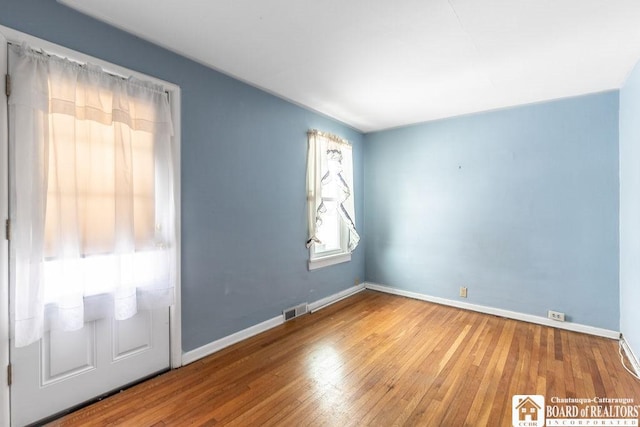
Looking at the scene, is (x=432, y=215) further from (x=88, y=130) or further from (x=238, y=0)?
(x=88, y=130)

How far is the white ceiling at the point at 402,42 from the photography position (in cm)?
185

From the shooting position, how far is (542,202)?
11.0ft

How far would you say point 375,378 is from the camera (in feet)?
7.39

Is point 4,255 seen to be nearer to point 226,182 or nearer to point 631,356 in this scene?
point 226,182

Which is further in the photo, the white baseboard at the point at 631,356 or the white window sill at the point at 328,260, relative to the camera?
the white window sill at the point at 328,260

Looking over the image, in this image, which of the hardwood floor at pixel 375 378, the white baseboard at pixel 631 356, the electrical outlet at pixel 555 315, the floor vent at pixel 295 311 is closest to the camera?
the hardwood floor at pixel 375 378

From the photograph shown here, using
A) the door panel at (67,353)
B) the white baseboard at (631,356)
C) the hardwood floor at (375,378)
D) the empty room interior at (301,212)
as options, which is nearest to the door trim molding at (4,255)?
the empty room interior at (301,212)

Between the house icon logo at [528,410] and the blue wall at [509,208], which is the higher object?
the blue wall at [509,208]

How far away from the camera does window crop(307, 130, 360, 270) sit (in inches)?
145

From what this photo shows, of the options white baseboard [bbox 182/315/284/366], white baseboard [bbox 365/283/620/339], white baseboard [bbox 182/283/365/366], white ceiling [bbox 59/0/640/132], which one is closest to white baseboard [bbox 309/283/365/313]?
white baseboard [bbox 182/283/365/366]

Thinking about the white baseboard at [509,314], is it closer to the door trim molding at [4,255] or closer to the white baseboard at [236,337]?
the white baseboard at [236,337]

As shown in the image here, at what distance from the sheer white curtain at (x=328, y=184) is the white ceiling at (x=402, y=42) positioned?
0.76 m

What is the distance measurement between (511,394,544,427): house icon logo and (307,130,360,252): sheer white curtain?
2.41 m

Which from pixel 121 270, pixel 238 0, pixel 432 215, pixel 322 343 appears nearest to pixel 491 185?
pixel 432 215
